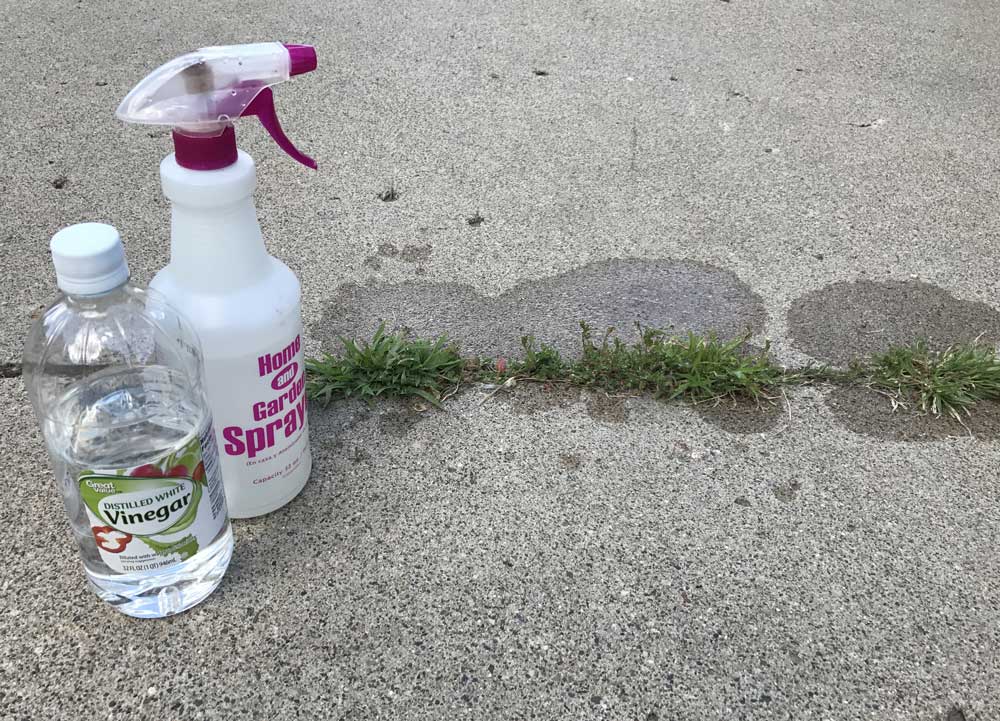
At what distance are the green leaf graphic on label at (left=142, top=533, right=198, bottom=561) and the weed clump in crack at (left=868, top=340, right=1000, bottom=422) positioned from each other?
1.64 meters

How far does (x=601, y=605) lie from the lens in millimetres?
1612

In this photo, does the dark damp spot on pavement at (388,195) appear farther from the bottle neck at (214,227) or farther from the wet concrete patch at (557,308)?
the bottle neck at (214,227)

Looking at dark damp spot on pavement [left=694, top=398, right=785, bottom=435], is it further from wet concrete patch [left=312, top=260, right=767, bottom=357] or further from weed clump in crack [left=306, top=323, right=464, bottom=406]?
weed clump in crack [left=306, top=323, right=464, bottom=406]

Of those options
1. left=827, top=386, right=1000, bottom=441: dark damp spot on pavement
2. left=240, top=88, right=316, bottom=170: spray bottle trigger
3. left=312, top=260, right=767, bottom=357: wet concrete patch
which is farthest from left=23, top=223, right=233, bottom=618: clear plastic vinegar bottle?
left=827, top=386, right=1000, bottom=441: dark damp spot on pavement

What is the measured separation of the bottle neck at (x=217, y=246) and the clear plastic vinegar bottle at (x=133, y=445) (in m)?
0.09

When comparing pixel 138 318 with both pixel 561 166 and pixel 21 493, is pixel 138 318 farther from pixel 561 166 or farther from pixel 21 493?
pixel 561 166

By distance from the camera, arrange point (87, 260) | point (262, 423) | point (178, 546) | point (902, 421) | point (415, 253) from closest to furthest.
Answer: point (87, 260), point (178, 546), point (262, 423), point (902, 421), point (415, 253)

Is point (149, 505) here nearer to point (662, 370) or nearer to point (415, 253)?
point (662, 370)

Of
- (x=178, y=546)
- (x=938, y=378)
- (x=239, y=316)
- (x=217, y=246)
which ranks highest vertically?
Answer: (x=217, y=246)

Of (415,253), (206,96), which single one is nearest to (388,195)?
(415,253)

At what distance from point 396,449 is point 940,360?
1406 mm

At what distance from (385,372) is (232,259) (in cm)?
71

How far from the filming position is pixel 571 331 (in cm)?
233

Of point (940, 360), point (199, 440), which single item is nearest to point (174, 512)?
point (199, 440)
